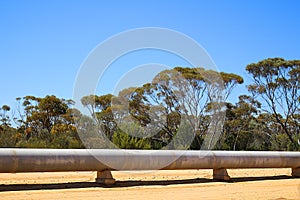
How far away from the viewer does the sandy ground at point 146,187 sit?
8538 millimetres

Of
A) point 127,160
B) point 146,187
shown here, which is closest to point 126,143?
point 127,160

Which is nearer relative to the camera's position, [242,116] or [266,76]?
[266,76]

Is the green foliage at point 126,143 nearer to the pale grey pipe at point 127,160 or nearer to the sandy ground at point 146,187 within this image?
the sandy ground at point 146,187

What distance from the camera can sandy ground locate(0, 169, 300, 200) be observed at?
8538 millimetres

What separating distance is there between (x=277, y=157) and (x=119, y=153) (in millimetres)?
5692

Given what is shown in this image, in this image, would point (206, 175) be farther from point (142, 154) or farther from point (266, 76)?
point (266, 76)

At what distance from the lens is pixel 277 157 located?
43.1ft

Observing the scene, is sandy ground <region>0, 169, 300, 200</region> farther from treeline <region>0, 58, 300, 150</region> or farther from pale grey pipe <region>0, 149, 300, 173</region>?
treeline <region>0, 58, 300, 150</region>

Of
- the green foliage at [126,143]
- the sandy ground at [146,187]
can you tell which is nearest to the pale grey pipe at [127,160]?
the sandy ground at [146,187]

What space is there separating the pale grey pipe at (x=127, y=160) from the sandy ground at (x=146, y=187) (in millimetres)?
434

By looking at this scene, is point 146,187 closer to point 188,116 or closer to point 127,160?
point 127,160

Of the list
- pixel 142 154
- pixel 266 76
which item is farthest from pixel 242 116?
pixel 142 154

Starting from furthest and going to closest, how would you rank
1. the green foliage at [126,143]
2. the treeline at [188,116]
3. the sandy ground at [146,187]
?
the treeline at [188,116] < the green foliage at [126,143] < the sandy ground at [146,187]

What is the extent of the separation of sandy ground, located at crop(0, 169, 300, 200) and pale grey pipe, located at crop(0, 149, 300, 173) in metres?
0.43
